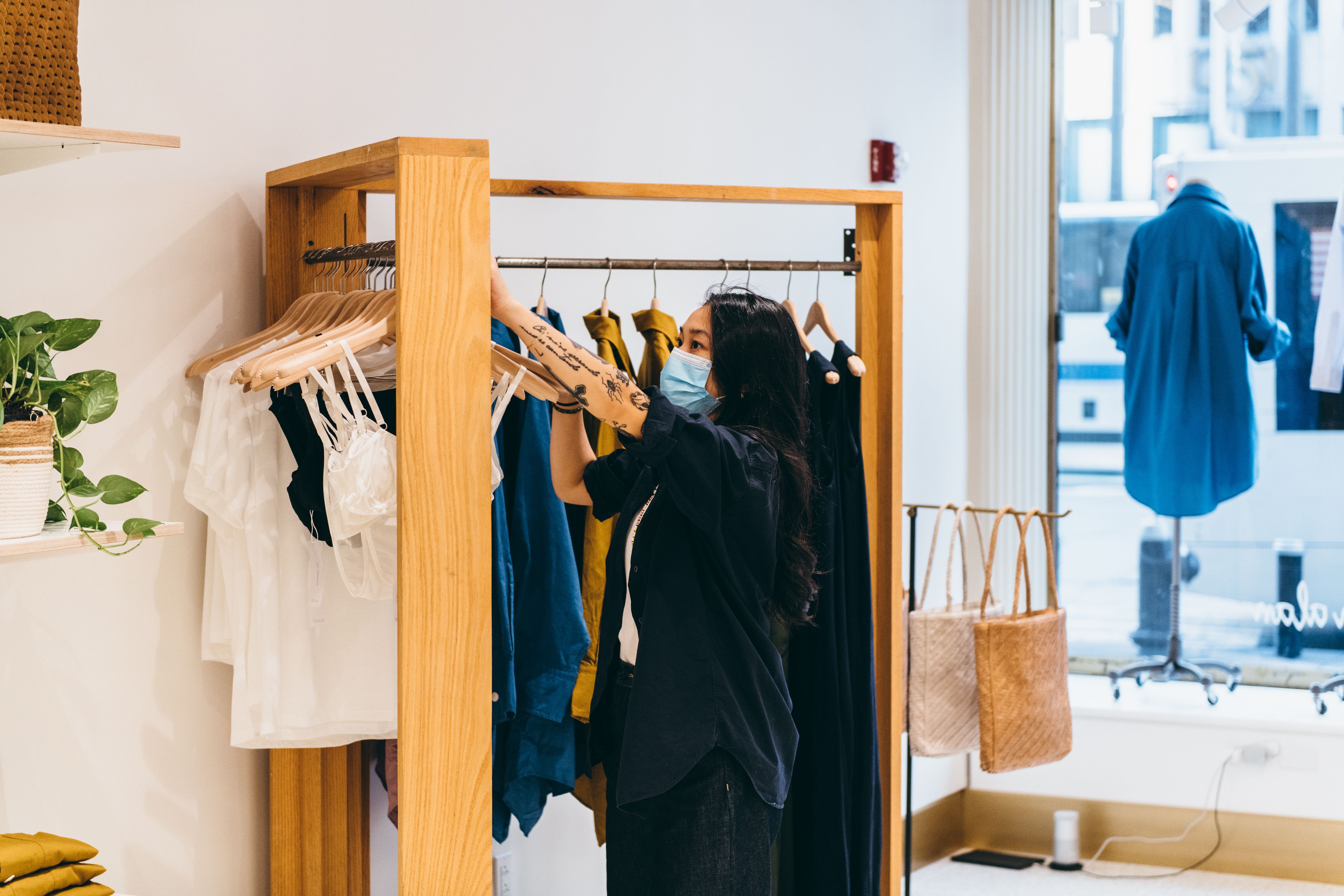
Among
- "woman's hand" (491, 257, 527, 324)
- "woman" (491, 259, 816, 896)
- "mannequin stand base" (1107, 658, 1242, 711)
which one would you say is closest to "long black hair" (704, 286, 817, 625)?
"woman" (491, 259, 816, 896)

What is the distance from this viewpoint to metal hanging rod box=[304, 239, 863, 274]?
187 cm

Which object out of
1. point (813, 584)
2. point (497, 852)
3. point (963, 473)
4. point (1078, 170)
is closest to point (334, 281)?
point (813, 584)

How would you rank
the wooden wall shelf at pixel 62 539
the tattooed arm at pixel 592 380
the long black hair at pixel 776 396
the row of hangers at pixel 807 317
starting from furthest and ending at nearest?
the row of hangers at pixel 807 317 < the long black hair at pixel 776 396 < the tattooed arm at pixel 592 380 < the wooden wall shelf at pixel 62 539

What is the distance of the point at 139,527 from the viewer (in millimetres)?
1530

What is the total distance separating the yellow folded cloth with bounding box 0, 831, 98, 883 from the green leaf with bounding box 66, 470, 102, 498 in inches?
16.9

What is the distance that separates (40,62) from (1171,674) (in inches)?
130

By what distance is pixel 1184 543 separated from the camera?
3.74m

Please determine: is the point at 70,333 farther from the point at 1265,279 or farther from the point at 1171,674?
the point at 1265,279

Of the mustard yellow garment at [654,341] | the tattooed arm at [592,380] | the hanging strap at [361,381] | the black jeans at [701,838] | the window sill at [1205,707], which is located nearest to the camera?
the hanging strap at [361,381]

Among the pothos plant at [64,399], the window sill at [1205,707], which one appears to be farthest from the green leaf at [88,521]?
the window sill at [1205,707]

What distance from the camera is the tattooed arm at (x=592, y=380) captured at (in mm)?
1703

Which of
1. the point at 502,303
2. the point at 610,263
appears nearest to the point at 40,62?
the point at 502,303

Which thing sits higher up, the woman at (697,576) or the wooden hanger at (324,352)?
the wooden hanger at (324,352)

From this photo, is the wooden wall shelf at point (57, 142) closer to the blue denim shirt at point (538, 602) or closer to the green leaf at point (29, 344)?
the green leaf at point (29, 344)
